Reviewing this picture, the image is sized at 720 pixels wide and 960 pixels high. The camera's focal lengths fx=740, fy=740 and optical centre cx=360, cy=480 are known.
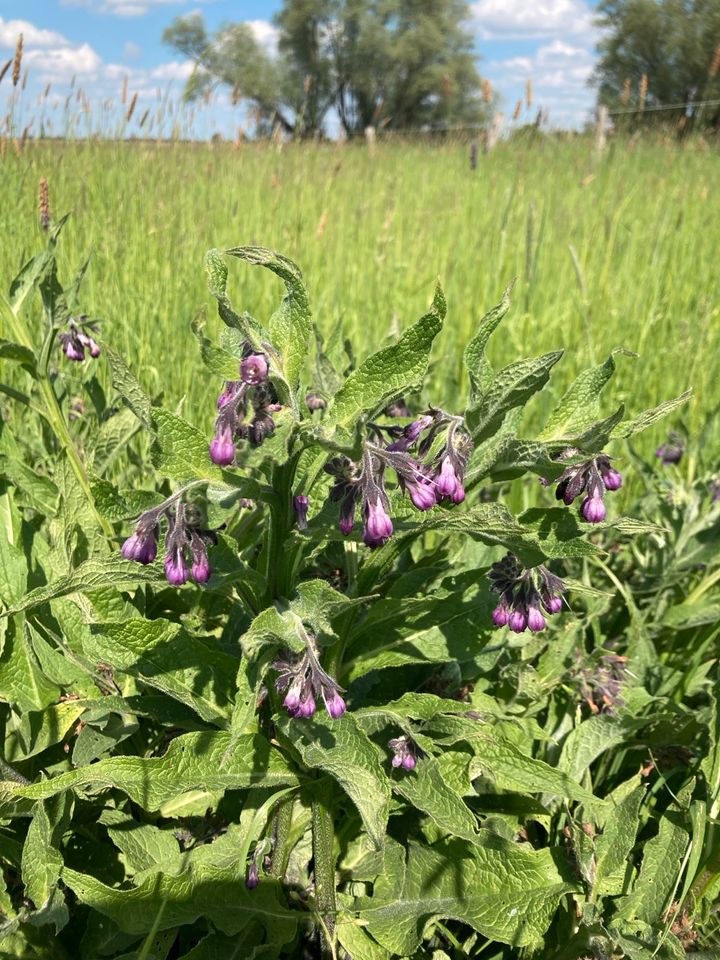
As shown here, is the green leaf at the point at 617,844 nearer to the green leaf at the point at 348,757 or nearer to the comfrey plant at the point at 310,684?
the comfrey plant at the point at 310,684

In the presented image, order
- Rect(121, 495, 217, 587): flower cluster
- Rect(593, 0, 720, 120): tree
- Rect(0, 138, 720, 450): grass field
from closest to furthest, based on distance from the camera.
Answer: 1. Rect(121, 495, 217, 587): flower cluster
2. Rect(0, 138, 720, 450): grass field
3. Rect(593, 0, 720, 120): tree

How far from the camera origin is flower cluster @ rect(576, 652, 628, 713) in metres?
1.68

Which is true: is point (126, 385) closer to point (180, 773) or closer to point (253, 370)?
point (253, 370)

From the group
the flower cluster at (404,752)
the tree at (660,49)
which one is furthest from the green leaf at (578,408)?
the tree at (660,49)

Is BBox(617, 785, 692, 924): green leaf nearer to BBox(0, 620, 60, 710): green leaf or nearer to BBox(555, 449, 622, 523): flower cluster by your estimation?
BBox(555, 449, 622, 523): flower cluster

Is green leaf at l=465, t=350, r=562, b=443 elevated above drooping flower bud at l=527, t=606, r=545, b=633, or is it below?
above

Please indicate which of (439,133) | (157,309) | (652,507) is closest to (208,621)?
(652,507)

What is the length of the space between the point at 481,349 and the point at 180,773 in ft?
2.81

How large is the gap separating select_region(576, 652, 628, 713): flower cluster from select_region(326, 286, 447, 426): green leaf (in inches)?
38.9

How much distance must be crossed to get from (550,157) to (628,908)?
9.50 m

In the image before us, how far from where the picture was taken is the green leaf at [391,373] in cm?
97

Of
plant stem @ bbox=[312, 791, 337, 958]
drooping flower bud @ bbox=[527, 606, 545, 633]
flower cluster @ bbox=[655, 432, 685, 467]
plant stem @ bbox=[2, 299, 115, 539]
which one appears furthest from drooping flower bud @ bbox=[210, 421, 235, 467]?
flower cluster @ bbox=[655, 432, 685, 467]

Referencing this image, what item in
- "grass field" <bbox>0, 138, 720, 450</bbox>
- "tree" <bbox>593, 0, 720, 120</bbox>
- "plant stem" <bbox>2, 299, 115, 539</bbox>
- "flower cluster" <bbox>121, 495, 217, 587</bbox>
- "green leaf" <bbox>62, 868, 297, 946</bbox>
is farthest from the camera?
"tree" <bbox>593, 0, 720, 120</bbox>

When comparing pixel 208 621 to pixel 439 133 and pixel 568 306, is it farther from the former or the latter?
pixel 439 133
